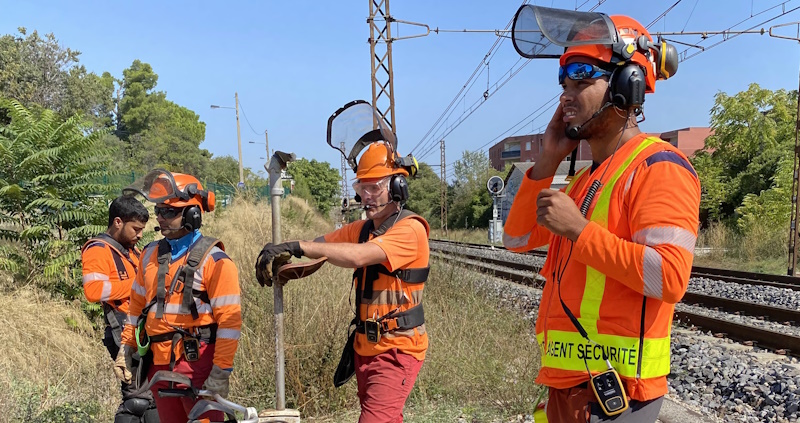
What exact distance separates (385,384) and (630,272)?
1.71 meters

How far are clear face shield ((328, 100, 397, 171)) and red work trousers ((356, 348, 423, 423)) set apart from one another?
4.18 feet

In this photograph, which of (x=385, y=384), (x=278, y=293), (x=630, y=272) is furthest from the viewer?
(x=385, y=384)

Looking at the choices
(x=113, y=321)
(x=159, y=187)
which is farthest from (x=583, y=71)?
(x=113, y=321)

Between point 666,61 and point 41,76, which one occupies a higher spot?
point 41,76

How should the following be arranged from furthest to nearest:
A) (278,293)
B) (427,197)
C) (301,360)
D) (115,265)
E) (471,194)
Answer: (427,197)
(471,194)
(301,360)
(115,265)
(278,293)

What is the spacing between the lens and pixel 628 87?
179cm

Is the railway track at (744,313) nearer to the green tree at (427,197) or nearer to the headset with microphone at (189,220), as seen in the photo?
the headset with microphone at (189,220)

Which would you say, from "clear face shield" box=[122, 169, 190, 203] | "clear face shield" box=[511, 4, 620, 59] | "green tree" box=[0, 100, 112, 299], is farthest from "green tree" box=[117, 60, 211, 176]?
"clear face shield" box=[511, 4, 620, 59]

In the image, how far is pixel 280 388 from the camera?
2.51 metres

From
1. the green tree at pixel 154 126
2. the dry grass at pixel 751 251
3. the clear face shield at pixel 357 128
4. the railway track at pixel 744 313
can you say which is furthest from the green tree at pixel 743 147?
the green tree at pixel 154 126

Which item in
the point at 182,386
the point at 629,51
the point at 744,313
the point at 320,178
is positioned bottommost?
the point at 744,313

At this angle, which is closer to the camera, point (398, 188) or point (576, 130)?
point (576, 130)

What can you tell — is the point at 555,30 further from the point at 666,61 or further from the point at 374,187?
the point at 374,187

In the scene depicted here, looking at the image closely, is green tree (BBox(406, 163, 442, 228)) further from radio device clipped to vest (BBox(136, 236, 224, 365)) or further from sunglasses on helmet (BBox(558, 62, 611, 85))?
sunglasses on helmet (BBox(558, 62, 611, 85))
